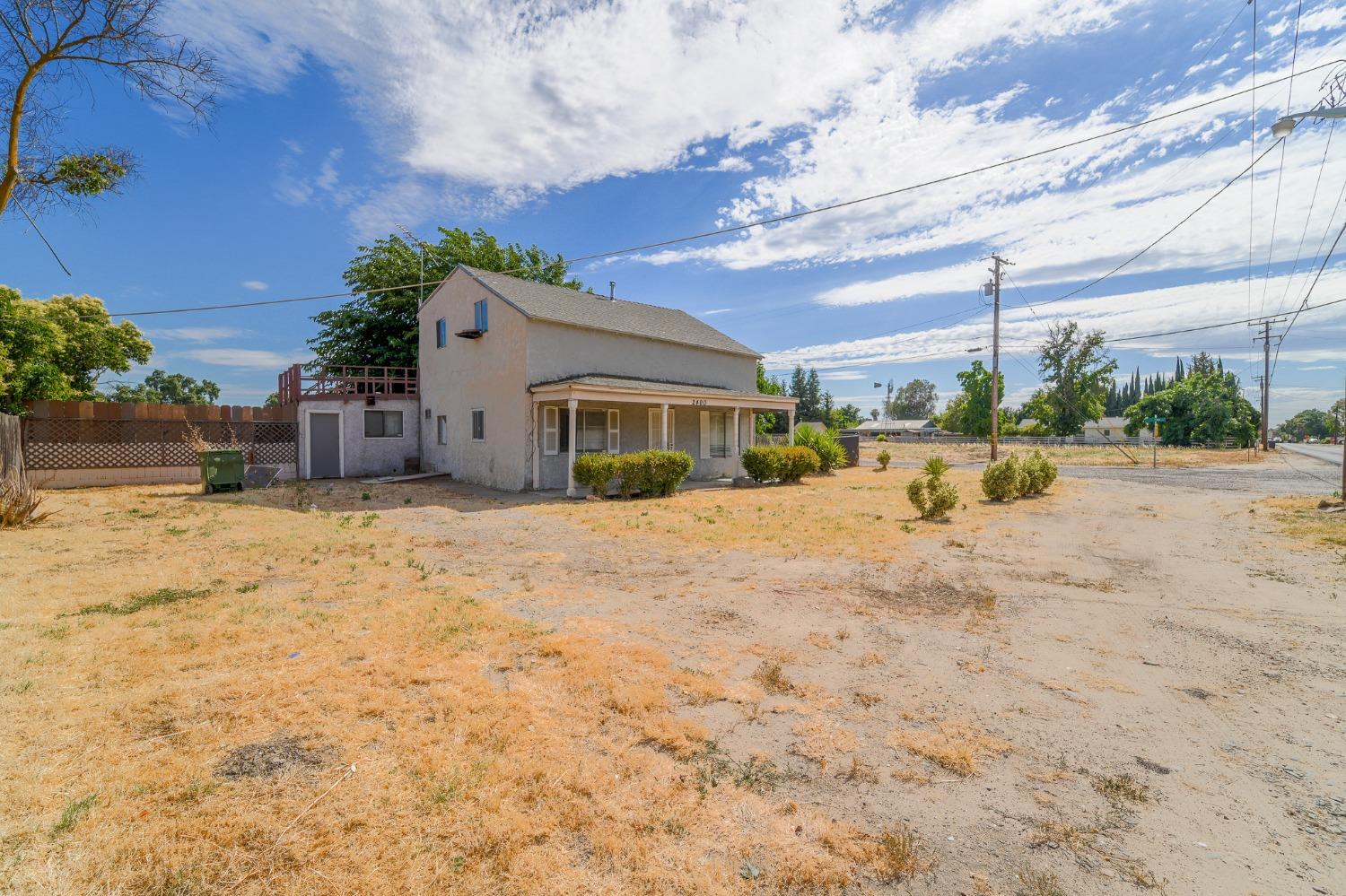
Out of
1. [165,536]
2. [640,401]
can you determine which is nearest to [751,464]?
[640,401]

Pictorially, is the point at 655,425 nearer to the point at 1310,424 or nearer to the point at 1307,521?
the point at 1307,521

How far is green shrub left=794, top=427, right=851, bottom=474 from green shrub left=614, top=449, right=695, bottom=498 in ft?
25.6

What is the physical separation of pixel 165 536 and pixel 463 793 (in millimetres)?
9520

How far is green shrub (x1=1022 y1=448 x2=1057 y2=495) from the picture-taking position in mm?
15402

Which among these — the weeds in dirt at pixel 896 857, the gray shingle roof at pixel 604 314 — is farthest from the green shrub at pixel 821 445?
the weeds in dirt at pixel 896 857

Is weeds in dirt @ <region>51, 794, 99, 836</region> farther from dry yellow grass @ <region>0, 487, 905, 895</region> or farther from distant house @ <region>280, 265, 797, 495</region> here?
distant house @ <region>280, 265, 797, 495</region>

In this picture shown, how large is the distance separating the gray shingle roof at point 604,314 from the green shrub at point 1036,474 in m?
11.4

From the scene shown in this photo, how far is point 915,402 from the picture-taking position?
396ft

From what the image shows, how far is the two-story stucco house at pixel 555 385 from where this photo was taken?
15.8 m

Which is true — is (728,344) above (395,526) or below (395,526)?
above

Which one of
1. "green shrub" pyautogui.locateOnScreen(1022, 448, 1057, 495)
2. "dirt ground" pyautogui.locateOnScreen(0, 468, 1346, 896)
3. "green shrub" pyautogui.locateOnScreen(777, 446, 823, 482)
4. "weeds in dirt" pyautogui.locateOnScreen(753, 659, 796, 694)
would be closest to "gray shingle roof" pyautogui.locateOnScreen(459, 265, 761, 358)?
"green shrub" pyautogui.locateOnScreen(777, 446, 823, 482)

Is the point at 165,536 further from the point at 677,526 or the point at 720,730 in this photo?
the point at 720,730

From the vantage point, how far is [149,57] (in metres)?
6.52

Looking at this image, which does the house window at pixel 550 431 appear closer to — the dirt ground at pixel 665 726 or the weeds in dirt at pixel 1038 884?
the dirt ground at pixel 665 726
